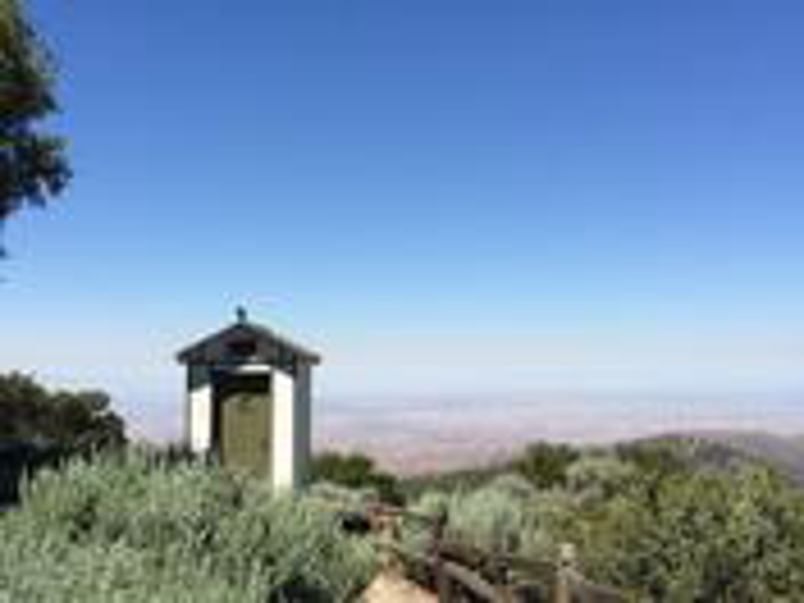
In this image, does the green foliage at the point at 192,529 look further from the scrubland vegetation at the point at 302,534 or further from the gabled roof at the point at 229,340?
the gabled roof at the point at 229,340

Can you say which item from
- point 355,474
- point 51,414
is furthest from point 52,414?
point 355,474

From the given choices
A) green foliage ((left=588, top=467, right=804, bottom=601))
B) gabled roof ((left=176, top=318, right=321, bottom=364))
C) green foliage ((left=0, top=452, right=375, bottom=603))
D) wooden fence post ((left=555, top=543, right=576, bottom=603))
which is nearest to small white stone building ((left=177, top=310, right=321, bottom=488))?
gabled roof ((left=176, top=318, right=321, bottom=364))

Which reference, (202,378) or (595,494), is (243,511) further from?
(595,494)

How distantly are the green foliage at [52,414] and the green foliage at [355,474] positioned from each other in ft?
17.3

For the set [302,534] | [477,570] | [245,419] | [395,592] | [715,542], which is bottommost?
[395,592]

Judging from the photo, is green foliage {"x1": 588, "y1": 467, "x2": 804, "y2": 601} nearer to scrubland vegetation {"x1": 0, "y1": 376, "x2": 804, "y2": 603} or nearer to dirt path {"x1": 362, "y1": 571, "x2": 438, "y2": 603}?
scrubland vegetation {"x1": 0, "y1": 376, "x2": 804, "y2": 603}

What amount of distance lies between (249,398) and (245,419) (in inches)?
17.4

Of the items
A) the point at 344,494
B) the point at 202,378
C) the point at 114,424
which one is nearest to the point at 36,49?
the point at 202,378

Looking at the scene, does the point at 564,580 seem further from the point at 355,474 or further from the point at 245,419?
the point at 355,474

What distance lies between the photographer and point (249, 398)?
2422cm

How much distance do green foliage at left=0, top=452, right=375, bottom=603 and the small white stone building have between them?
1421 cm

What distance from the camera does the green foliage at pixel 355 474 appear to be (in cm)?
2917

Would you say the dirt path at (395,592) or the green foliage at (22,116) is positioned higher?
the green foliage at (22,116)

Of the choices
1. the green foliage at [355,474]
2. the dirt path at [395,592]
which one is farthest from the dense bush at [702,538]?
the green foliage at [355,474]
